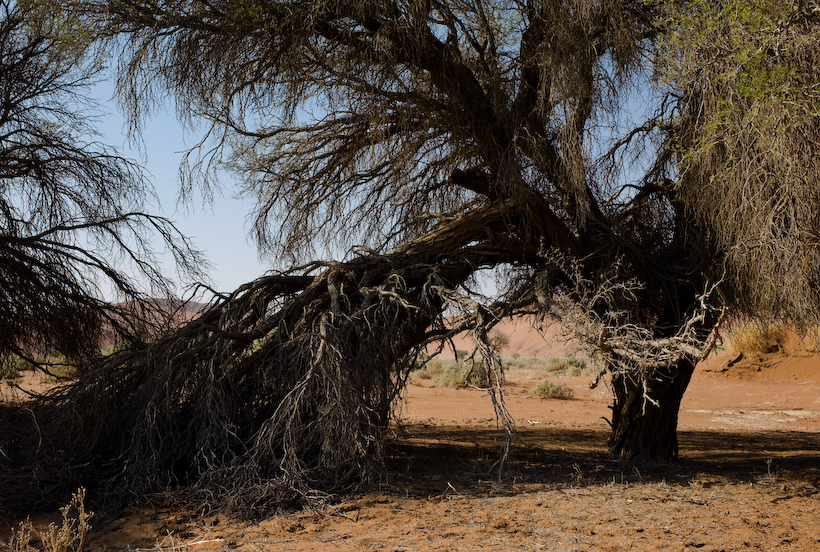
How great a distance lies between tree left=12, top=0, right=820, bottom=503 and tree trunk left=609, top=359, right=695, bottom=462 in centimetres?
3

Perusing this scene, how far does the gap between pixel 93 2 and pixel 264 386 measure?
4.38 meters

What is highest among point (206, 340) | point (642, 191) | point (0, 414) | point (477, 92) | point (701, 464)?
point (477, 92)

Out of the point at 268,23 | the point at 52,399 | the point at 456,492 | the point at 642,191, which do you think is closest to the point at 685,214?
the point at 642,191

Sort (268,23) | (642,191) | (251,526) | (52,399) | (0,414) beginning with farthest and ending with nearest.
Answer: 1. (642,191)
2. (0,414)
3. (52,399)
4. (268,23)
5. (251,526)

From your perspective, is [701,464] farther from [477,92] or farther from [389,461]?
[477,92]

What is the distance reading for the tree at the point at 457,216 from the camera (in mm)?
6238

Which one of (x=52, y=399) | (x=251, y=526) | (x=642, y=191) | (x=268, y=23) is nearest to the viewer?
(x=251, y=526)

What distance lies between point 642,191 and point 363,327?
4.25 m

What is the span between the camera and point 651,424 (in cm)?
901

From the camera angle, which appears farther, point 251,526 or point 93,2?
point 93,2

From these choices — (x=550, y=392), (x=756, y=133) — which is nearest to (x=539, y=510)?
(x=756, y=133)

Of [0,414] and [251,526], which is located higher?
[0,414]

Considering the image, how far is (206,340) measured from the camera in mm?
7422

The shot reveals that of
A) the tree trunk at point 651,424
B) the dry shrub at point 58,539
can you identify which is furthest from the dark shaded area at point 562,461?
the dry shrub at point 58,539
